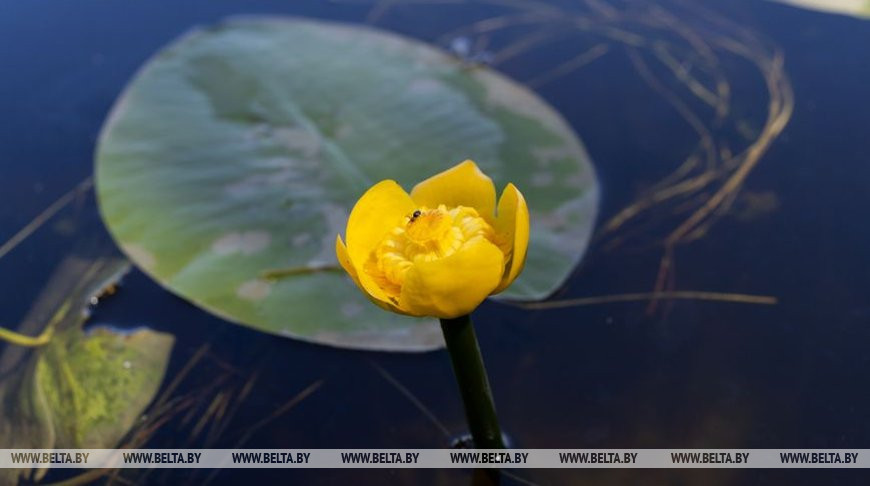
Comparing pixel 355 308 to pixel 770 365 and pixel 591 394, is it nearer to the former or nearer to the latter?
pixel 591 394

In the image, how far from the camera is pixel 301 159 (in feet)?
6.08

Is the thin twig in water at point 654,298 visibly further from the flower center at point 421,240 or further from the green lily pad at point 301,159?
the flower center at point 421,240

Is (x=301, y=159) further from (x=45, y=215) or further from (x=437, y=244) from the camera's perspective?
(x=437, y=244)

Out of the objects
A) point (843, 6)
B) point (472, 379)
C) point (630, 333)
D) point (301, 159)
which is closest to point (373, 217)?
point (472, 379)

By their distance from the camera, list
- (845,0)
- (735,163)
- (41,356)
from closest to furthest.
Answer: (41,356), (735,163), (845,0)

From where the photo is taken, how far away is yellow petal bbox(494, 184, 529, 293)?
0.98 m

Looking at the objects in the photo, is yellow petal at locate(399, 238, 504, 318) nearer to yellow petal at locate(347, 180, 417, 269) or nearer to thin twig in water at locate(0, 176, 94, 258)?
yellow petal at locate(347, 180, 417, 269)

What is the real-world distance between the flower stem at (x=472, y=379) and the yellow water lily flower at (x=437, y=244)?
73mm

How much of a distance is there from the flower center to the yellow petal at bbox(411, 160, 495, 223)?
45 millimetres

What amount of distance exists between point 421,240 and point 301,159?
0.92 metres

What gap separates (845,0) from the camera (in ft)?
7.33

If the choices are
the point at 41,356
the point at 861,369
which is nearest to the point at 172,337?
the point at 41,356

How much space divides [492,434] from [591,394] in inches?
11.3

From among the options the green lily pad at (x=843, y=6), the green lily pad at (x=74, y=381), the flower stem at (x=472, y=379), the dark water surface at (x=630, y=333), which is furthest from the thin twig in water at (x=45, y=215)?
the green lily pad at (x=843, y=6)
